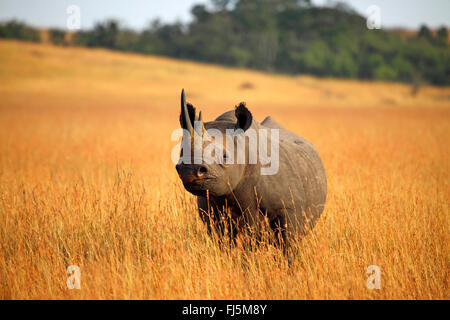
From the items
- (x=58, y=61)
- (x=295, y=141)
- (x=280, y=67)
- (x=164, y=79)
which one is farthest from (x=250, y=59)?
(x=295, y=141)

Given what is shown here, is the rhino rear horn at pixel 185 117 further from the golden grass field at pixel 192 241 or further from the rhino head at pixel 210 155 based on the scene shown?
the golden grass field at pixel 192 241

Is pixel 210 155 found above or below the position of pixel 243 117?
below

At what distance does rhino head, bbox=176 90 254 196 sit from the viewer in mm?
3609

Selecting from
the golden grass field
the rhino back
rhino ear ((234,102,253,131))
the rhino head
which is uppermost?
rhino ear ((234,102,253,131))

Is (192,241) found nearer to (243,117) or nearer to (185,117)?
(243,117)

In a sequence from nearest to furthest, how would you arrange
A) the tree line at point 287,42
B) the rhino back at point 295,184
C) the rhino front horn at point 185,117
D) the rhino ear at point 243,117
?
1. the rhino front horn at point 185,117
2. the rhino ear at point 243,117
3. the rhino back at point 295,184
4. the tree line at point 287,42

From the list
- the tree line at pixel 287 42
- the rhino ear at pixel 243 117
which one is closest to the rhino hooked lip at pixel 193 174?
the rhino ear at pixel 243 117

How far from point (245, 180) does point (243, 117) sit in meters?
0.58

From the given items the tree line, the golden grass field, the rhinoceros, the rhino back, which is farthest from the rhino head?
the tree line

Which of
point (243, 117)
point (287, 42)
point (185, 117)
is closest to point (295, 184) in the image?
Result: point (243, 117)

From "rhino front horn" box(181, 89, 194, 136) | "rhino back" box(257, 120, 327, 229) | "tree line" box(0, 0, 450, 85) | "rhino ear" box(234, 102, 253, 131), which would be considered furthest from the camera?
"tree line" box(0, 0, 450, 85)

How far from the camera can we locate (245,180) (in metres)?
4.28

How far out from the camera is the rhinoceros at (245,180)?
12.0ft

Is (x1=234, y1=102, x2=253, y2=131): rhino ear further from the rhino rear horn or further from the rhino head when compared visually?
the rhino rear horn
